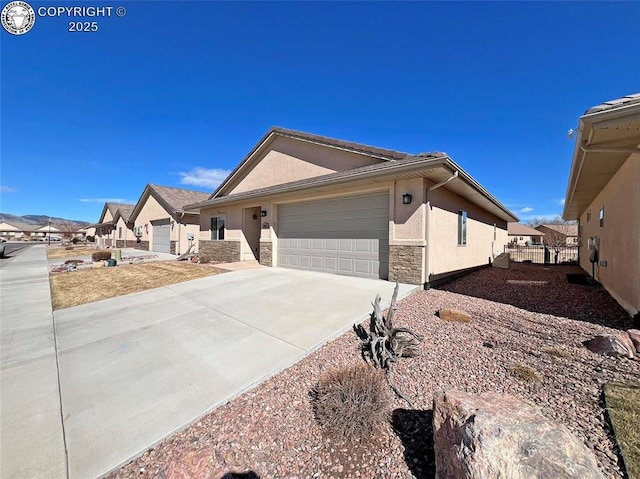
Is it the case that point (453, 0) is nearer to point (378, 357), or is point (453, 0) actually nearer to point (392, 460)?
point (378, 357)

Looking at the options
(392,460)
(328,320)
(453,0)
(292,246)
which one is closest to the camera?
(392,460)

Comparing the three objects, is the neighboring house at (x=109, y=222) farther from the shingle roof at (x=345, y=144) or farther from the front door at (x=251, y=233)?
the shingle roof at (x=345, y=144)

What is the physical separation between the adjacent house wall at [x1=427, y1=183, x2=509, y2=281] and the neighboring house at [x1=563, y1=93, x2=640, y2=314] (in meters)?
2.96

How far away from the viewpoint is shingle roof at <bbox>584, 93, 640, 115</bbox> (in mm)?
3416

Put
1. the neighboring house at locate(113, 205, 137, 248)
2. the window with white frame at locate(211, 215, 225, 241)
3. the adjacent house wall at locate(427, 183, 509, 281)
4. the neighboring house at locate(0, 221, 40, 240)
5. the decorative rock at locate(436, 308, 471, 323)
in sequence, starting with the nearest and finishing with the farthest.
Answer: the decorative rock at locate(436, 308, 471, 323)
the adjacent house wall at locate(427, 183, 509, 281)
the window with white frame at locate(211, 215, 225, 241)
the neighboring house at locate(113, 205, 137, 248)
the neighboring house at locate(0, 221, 40, 240)

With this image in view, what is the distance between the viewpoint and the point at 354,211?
8.45 m

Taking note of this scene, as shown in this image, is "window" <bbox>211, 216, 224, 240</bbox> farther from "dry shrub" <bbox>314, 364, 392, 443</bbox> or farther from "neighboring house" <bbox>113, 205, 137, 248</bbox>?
"neighboring house" <bbox>113, 205, 137, 248</bbox>

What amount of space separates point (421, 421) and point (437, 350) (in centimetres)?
143

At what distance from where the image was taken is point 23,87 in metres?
9.58

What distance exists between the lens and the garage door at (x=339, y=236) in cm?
786

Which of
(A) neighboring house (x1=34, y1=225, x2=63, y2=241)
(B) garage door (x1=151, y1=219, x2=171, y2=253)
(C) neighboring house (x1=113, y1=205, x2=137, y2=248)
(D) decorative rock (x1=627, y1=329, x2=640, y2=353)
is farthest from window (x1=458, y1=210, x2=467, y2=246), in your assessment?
(A) neighboring house (x1=34, y1=225, x2=63, y2=241)

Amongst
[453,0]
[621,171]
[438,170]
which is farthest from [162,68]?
[621,171]

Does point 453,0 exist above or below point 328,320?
above

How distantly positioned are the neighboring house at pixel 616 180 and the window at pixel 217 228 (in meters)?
13.9
